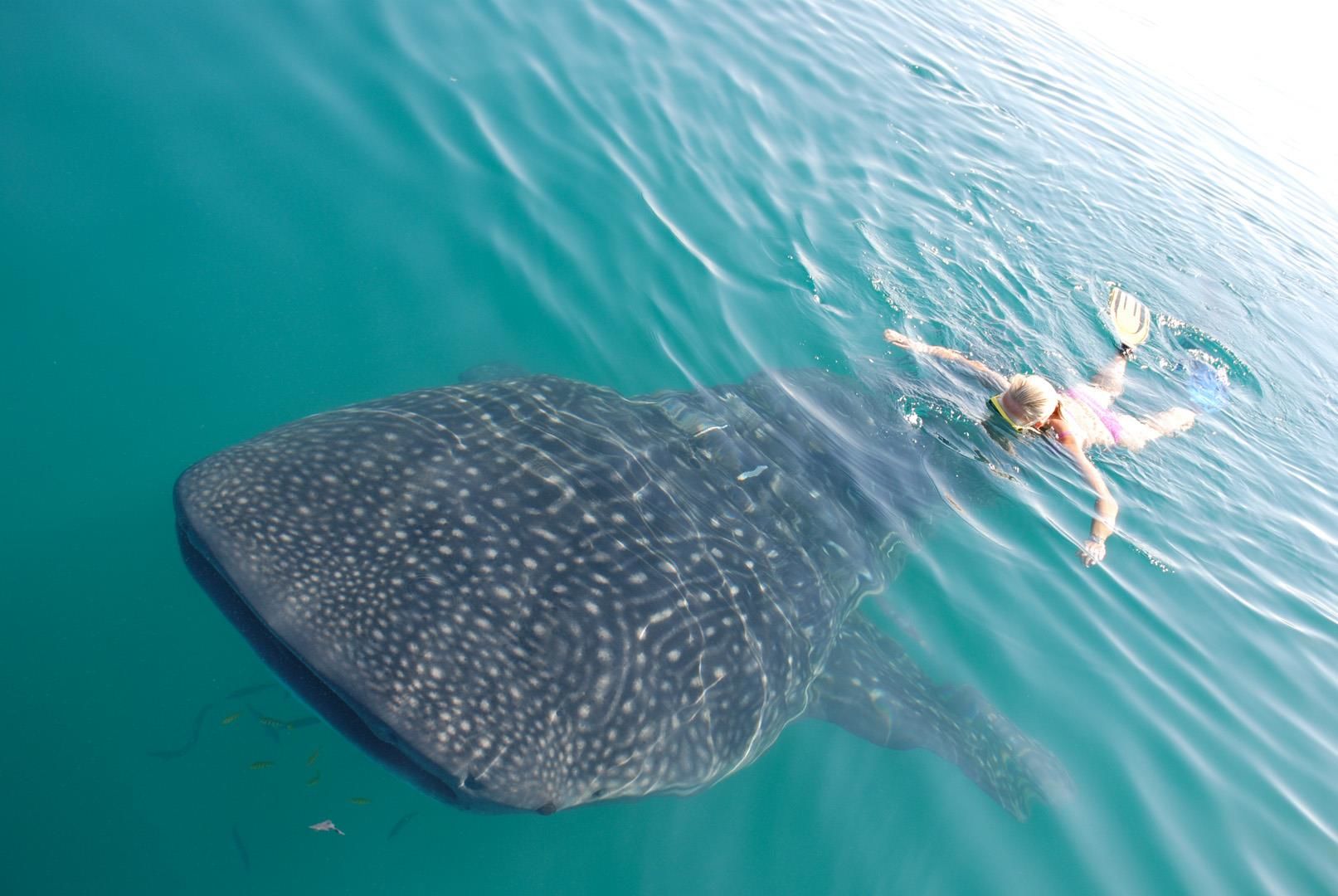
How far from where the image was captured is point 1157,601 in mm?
7500

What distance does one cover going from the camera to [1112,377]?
974 centimetres

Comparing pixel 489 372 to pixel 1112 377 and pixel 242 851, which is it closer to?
pixel 242 851

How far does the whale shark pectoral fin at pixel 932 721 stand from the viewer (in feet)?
18.7

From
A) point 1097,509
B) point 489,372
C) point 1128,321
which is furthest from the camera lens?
point 1128,321

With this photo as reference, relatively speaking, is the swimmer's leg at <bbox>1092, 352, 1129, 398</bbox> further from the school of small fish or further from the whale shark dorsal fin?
the school of small fish

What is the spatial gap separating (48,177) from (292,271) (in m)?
2.19

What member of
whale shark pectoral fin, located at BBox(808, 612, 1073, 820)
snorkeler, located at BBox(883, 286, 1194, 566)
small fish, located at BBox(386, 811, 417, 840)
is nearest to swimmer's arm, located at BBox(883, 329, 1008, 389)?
snorkeler, located at BBox(883, 286, 1194, 566)

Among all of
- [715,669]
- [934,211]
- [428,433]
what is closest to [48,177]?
[428,433]

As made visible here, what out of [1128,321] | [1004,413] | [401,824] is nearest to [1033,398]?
[1004,413]

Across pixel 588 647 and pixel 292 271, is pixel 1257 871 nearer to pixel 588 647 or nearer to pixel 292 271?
pixel 588 647

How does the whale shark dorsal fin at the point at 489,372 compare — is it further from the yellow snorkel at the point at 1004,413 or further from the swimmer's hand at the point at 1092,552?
the swimmer's hand at the point at 1092,552

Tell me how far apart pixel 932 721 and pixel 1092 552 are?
8.82ft

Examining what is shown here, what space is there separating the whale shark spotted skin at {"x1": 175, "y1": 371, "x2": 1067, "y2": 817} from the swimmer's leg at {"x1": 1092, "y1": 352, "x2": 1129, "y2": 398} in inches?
197

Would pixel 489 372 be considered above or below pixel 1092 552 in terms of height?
below
